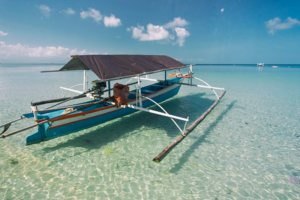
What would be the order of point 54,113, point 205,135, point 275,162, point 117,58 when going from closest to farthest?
point 275,162 → point 54,113 → point 205,135 → point 117,58

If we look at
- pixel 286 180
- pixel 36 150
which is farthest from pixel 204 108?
pixel 36 150

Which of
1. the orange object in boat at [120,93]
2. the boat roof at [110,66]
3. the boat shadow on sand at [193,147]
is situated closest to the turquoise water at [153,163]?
the boat shadow on sand at [193,147]

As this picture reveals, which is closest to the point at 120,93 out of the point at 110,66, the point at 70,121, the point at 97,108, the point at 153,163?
the point at 110,66

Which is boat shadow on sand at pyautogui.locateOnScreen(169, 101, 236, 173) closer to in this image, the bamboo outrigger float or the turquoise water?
the turquoise water

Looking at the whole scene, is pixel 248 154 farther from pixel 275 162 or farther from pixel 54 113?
pixel 54 113

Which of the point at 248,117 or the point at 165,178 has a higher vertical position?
the point at 248,117

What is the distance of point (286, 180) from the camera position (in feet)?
15.0

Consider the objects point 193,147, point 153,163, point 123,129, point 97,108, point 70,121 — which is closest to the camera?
point 153,163

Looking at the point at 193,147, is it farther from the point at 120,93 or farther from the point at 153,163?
the point at 120,93

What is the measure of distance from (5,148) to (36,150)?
1331 mm

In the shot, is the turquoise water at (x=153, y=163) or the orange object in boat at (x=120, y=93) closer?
the turquoise water at (x=153, y=163)

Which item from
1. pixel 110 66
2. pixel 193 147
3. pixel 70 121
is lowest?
pixel 193 147

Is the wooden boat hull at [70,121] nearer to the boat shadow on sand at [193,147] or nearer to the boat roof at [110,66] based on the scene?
the boat roof at [110,66]

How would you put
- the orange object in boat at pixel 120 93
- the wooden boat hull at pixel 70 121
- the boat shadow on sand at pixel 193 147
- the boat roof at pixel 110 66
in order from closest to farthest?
the boat shadow on sand at pixel 193 147, the wooden boat hull at pixel 70 121, the boat roof at pixel 110 66, the orange object in boat at pixel 120 93
